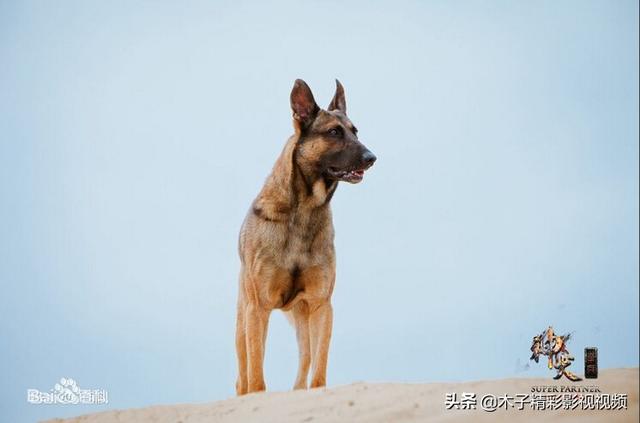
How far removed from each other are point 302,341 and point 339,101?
3.05 m

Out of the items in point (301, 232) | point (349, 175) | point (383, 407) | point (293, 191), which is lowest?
point (383, 407)

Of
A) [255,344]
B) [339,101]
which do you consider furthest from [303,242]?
[339,101]

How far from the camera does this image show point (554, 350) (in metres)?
8.10

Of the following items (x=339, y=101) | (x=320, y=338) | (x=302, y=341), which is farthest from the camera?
(x=339, y=101)

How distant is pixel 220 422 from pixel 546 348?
326cm

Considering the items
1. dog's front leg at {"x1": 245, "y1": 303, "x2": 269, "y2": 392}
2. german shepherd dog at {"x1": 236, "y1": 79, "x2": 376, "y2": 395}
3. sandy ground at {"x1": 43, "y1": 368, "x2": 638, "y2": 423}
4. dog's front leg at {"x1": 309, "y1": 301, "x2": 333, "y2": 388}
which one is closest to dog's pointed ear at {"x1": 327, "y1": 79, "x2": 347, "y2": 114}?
german shepherd dog at {"x1": 236, "y1": 79, "x2": 376, "y2": 395}

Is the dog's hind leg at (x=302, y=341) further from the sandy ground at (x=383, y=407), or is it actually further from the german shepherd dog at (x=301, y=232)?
the sandy ground at (x=383, y=407)

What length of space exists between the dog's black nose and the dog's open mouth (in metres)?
0.14

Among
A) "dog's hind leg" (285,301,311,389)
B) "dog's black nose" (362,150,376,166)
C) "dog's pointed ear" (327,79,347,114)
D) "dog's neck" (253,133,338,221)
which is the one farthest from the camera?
"dog's pointed ear" (327,79,347,114)

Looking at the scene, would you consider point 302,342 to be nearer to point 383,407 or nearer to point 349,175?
point 349,175

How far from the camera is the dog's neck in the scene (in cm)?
977

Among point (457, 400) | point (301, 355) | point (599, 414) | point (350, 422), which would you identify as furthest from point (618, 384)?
point (301, 355)

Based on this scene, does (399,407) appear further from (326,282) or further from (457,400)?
(326,282)

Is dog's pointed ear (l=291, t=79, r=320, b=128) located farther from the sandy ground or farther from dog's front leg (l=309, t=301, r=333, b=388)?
the sandy ground
